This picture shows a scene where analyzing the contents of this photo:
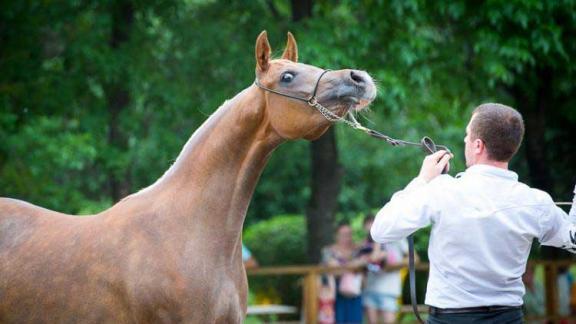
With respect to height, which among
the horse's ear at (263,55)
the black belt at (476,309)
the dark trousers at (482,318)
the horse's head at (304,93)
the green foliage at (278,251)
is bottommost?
the green foliage at (278,251)

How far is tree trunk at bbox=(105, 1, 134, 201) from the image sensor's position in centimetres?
1344

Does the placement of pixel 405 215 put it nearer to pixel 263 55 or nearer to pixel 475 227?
pixel 475 227

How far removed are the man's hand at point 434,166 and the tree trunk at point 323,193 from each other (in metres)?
9.76

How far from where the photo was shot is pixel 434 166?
4.23 metres

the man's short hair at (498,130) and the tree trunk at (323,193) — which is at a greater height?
the man's short hair at (498,130)

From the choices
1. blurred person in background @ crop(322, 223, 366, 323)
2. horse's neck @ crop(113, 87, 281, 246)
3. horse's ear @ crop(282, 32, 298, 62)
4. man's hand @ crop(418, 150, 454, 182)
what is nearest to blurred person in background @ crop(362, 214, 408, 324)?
blurred person in background @ crop(322, 223, 366, 323)

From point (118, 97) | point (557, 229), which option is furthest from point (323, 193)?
point (557, 229)

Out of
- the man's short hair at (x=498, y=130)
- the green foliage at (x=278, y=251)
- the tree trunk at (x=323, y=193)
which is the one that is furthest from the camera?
the green foliage at (x=278, y=251)

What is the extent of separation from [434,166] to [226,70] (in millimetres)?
9525

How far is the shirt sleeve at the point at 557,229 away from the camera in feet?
13.5

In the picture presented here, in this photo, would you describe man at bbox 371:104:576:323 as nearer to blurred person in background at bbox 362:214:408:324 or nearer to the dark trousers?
the dark trousers

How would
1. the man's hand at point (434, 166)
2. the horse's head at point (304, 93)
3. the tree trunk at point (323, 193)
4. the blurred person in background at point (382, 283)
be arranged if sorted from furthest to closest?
the tree trunk at point (323, 193)
the blurred person in background at point (382, 283)
the horse's head at point (304, 93)
the man's hand at point (434, 166)

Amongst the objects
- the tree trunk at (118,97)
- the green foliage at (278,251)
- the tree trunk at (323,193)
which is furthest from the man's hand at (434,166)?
the green foliage at (278,251)

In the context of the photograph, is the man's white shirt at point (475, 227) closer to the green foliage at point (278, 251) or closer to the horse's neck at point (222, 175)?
the horse's neck at point (222, 175)
